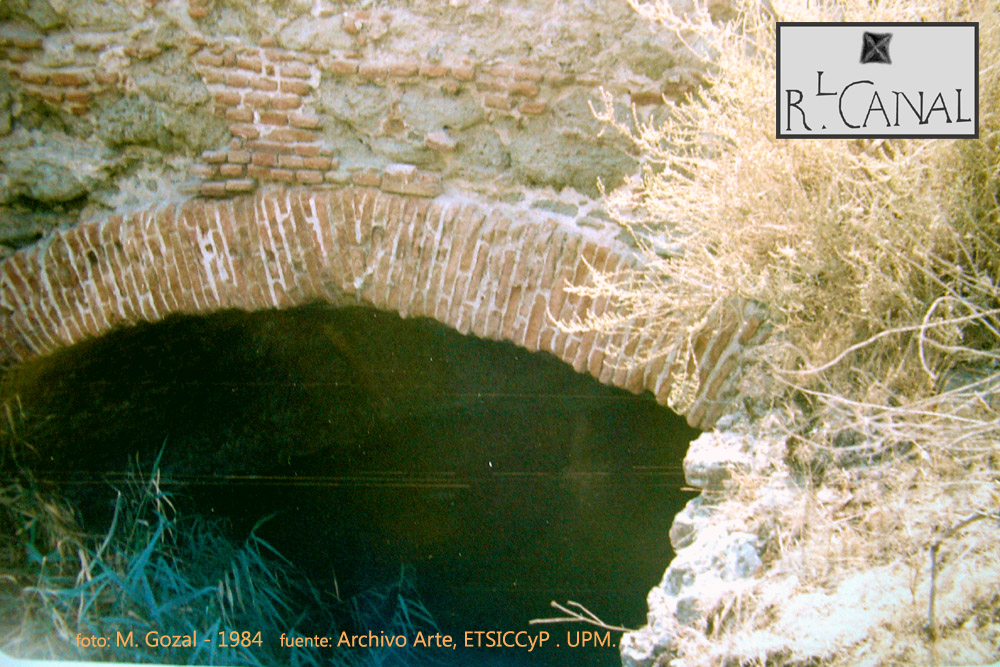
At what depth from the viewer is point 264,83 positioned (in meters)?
2.85

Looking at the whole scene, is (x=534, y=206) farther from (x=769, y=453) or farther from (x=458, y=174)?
(x=769, y=453)

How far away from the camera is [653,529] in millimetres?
4645

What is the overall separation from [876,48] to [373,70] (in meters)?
1.83

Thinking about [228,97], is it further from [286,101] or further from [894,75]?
[894,75]

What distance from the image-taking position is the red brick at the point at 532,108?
278cm

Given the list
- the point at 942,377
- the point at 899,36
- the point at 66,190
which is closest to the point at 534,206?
→ the point at 899,36

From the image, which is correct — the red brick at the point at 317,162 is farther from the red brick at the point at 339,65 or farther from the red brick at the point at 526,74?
the red brick at the point at 526,74

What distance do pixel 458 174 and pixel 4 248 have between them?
212cm

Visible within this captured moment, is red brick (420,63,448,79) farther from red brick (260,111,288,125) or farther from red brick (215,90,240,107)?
red brick (215,90,240,107)

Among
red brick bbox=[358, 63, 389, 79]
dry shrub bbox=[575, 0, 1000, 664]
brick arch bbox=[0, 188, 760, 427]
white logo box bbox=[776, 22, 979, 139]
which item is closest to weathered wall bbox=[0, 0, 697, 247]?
red brick bbox=[358, 63, 389, 79]

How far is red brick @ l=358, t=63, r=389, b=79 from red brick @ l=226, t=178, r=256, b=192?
0.66m

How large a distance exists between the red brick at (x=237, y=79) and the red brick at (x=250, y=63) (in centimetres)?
3

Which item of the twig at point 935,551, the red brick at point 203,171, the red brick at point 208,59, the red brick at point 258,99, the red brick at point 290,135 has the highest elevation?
the red brick at point 208,59

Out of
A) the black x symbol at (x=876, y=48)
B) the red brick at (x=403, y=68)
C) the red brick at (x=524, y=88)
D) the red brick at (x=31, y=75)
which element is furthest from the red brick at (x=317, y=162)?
the black x symbol at (x=876, y=48)
